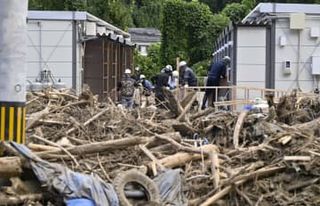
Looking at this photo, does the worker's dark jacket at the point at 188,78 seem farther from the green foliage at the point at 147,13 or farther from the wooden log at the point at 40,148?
the green foliage at the point at 147,13

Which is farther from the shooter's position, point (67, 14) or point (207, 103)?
point (67, 14)

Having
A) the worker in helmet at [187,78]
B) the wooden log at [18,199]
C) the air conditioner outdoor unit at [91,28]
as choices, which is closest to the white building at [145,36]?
the air conditioner outdoor unit at [91,28]

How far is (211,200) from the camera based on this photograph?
7.50 metres

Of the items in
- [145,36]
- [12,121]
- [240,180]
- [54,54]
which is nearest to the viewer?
[12,121]

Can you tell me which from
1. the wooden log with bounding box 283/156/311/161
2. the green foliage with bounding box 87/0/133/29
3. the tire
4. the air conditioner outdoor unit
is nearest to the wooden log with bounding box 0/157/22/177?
the tire

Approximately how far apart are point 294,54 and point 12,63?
15639mm

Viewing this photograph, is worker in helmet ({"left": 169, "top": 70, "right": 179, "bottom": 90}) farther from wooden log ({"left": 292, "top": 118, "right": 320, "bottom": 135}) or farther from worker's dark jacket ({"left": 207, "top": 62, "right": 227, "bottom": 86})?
wooden log ({"left": 292, "top": 118, "right": 320, "bottom": 135})

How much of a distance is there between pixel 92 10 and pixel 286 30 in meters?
18.2

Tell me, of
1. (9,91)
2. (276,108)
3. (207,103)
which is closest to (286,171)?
(9,91)

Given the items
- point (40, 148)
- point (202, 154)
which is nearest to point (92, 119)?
point (40, 148)

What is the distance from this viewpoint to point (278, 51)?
2152 centimetres

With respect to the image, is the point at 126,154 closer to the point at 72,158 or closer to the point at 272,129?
the point at 72,158

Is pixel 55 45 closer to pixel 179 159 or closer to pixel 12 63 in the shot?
pixel 179 159

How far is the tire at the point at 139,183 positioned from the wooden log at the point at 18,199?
811 millimetres
